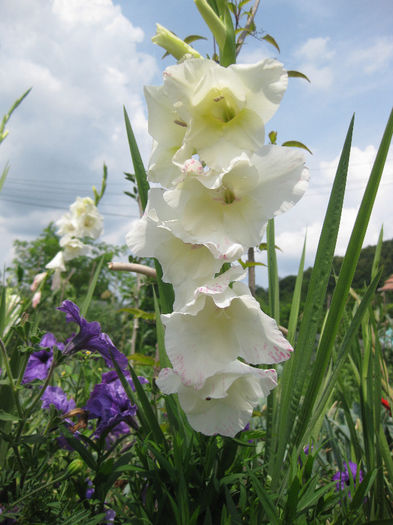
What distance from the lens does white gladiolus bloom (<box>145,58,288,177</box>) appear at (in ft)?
1.92

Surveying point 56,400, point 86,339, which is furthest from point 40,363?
point 86,339

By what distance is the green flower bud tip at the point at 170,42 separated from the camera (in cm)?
67

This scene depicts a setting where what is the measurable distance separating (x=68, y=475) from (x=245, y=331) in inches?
18.4

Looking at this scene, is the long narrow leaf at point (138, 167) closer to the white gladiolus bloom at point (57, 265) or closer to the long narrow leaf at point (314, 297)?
the long narrow leaf at point (314, 297)

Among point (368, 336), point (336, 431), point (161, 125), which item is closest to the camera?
point (161, 125)

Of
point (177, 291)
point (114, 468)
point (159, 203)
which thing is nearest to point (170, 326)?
point (177, 291)

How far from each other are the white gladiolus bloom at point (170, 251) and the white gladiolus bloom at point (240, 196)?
42 millimetres

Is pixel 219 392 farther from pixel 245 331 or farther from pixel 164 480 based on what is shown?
pixel 164 480

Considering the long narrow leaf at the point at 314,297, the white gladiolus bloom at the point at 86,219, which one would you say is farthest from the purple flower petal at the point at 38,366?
the white gladiolus bloom at the point at 86,219

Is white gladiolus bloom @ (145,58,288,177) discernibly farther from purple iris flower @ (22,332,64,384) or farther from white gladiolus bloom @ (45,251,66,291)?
white gladiolus bloom @ (45,251,66,291)

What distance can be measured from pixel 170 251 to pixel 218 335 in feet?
0.56

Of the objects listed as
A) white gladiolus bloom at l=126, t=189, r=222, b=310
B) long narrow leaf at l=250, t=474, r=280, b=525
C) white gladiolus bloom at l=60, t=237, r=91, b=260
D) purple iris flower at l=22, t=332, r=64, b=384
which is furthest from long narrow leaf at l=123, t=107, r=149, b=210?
white gladiolus bloom at l=60, t=237, r=91, b=260

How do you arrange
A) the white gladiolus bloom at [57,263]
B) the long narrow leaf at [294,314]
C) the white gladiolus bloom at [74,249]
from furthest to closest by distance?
the white gladiolus bloom at [74,249]
the white gladiolus bloom at [57,263]
the long narrow leaf at [294,314]

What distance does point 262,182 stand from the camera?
598 millimetres
